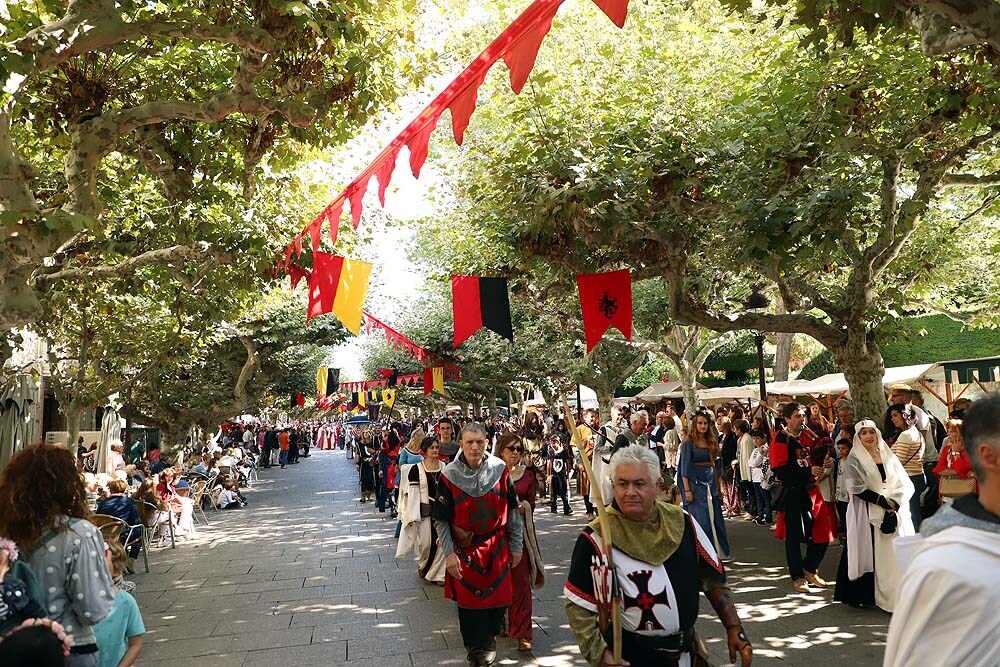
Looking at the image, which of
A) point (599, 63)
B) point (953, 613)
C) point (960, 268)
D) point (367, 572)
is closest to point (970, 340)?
point (960, 268)

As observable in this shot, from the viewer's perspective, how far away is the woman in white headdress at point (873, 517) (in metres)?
6.66

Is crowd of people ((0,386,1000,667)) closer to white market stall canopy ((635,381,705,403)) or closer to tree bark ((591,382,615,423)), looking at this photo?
white market stall canopy ((635,381,705,403))

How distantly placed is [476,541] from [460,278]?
612 centimetres

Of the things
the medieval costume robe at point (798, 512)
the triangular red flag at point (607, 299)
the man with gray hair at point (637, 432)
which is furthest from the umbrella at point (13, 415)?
the medieval costume robe at point (798, 512)

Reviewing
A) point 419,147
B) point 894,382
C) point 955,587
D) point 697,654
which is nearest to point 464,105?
point 419,147

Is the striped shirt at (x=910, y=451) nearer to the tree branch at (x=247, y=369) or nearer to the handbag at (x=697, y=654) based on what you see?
the handbag at (x=697, y=654)

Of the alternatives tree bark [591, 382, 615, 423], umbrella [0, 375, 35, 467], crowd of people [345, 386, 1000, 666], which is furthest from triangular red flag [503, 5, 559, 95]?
tree bark [591, 382, 615, 423]

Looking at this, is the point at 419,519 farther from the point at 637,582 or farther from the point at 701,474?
the point at 637,582

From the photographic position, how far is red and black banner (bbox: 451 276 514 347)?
36.6 feet

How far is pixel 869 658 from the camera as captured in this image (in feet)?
18.0

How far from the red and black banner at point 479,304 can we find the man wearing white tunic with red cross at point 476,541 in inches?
219

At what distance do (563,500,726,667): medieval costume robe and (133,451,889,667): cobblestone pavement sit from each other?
2866mm

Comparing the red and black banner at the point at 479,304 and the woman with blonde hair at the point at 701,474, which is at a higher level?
the red and black banner at the point at 479,304

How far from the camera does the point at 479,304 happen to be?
11.2 meters
